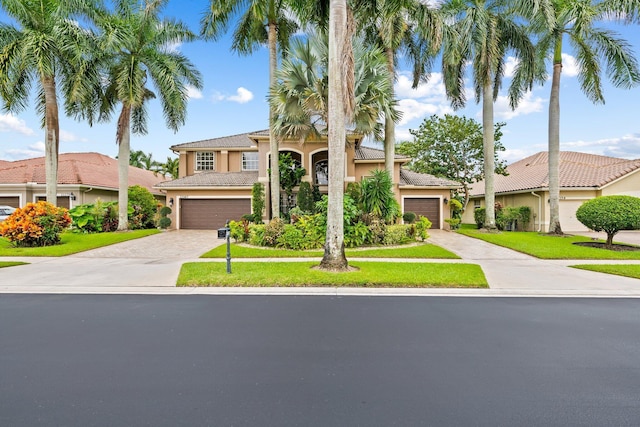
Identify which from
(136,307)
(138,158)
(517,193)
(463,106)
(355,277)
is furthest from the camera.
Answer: (138,158)

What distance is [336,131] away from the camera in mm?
9594

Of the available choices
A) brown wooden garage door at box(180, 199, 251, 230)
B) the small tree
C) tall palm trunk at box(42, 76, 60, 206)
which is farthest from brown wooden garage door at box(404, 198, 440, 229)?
tall palm trunk at box(42, 76, 60, 206)

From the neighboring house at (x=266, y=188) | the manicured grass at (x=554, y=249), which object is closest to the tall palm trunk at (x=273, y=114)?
the neighboring house at (x=266, y=188)

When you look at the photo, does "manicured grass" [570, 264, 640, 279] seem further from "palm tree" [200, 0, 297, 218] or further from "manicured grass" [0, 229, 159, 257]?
"manicured grass" [0, 229, 159, 257]

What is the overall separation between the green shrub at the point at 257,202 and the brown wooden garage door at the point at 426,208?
9678mm

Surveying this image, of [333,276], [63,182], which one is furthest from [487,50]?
[63,182]

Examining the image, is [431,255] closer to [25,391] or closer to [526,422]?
[526,422]

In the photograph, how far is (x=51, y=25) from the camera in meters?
18.4

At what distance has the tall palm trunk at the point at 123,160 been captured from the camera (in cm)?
1994

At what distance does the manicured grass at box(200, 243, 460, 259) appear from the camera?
40.9ft

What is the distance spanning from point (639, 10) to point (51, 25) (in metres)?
29.2

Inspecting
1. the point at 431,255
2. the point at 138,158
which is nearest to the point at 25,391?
the point at 431,255

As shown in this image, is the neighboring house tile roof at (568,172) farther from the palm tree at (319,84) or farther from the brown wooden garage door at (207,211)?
the brown wooden garage door at (207,211)

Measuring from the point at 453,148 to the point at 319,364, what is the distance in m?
28.2
